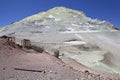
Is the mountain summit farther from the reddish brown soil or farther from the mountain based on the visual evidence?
the reddish brown soil

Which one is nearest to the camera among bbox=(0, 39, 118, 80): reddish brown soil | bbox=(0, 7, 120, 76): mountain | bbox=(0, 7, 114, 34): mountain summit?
bbox=(0, 39, 118, 80): reddish brown soil

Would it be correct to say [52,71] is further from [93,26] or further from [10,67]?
[93,26]

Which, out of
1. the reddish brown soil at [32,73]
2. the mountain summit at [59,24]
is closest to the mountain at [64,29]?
the mountain summit at [59,24]

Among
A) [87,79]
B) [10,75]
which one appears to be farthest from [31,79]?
[87,79]

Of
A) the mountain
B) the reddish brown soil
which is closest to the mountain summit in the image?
the mountain

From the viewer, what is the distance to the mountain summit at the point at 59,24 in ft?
348

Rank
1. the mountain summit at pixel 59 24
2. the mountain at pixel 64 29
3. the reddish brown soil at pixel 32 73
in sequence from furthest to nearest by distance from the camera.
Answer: the mountain summit at pixel 59 24, the mountain at pixel 64 29, the reddish brown soil at pixel 32 73

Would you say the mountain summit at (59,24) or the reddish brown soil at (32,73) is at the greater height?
the mountain summit at (59,24)

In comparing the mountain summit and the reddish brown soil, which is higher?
the mountain summit

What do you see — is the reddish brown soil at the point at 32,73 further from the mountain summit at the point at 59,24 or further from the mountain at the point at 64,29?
the mountain summit at the point at 59,24

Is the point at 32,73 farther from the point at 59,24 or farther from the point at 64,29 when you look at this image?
the point at 59,24

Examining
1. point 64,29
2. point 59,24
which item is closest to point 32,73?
point 64,29

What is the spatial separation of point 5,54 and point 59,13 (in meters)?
112

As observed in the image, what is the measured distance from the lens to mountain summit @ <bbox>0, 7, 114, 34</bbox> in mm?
106062
